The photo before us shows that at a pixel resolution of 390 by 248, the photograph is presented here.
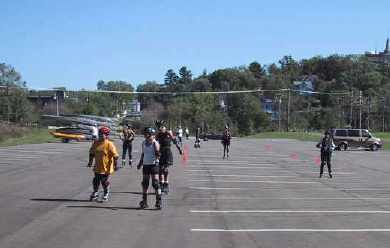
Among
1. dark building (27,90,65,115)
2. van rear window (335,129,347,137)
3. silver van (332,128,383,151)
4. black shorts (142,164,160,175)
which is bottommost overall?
silver van (332,128,383,151)

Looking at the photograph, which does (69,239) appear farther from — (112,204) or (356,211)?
(356,211)

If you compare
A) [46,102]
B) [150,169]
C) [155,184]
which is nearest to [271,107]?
[46,102]

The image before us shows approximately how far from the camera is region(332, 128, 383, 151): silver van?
55.8 metres

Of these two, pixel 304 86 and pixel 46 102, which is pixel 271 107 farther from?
pixel 46 102

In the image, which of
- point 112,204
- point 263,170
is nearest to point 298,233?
point 112,204

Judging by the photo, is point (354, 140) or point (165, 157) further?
point (354, 140)

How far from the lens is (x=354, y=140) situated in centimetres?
5638

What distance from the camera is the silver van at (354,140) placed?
183ft

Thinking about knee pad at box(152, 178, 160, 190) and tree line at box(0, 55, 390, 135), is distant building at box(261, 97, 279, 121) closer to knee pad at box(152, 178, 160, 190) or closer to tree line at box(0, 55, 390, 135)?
tree line at box(0, 55, 390, 135)

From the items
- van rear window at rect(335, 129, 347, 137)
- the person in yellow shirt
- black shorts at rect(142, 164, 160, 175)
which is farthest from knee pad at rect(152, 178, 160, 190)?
van rear window at rect(335, 129, 347, 137)

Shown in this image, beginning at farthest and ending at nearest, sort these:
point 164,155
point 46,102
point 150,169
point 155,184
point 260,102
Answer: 1. point 46,102
2. point 260,102
3. point 164,155
4. point 150,169
5. point 155,184

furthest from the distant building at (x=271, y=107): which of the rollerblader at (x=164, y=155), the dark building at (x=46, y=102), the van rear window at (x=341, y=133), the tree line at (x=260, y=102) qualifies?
the rollerblader at (x=164, y=155)

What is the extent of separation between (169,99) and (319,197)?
149195mm

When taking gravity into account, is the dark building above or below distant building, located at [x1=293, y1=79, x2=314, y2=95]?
below
